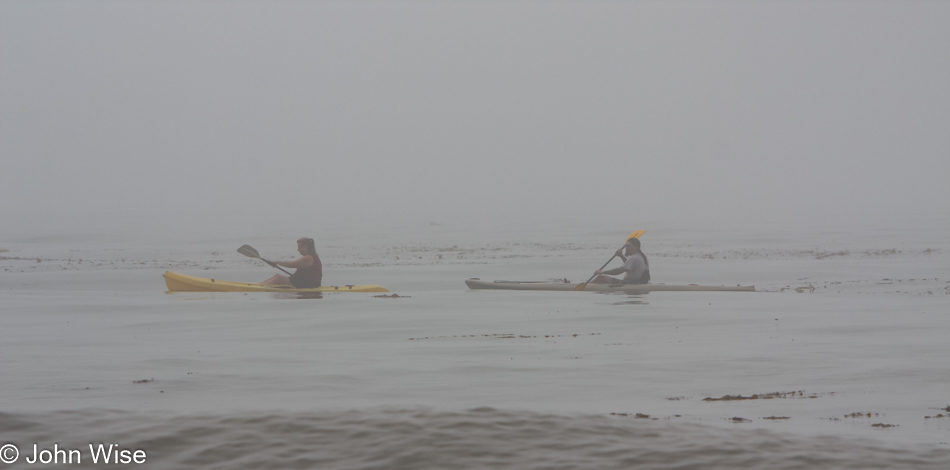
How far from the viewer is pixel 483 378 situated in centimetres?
1009

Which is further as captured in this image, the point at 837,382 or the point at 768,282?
the point at 768,282

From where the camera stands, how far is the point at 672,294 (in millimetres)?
20625

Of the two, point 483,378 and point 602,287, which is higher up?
Answer: point 602,287

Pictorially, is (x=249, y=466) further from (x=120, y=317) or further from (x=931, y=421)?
(x=120, y=317)

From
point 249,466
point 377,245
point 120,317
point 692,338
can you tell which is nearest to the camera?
point 249,466

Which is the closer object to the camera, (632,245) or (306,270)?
(632,245)

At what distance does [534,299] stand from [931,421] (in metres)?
12.6

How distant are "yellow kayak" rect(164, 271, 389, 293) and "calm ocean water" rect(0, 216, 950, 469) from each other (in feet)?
0.75

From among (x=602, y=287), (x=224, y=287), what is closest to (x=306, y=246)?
(x=224, y=287)

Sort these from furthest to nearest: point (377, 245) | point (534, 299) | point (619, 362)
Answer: point (377, 245), point (534, 299), point (619, 362)

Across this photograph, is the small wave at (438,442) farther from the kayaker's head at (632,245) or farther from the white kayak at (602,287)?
the white kayak at (602,287)

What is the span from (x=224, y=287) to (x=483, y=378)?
12.5m

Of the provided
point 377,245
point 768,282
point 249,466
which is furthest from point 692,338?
point 377,245

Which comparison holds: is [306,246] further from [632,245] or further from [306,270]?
[632,245]
